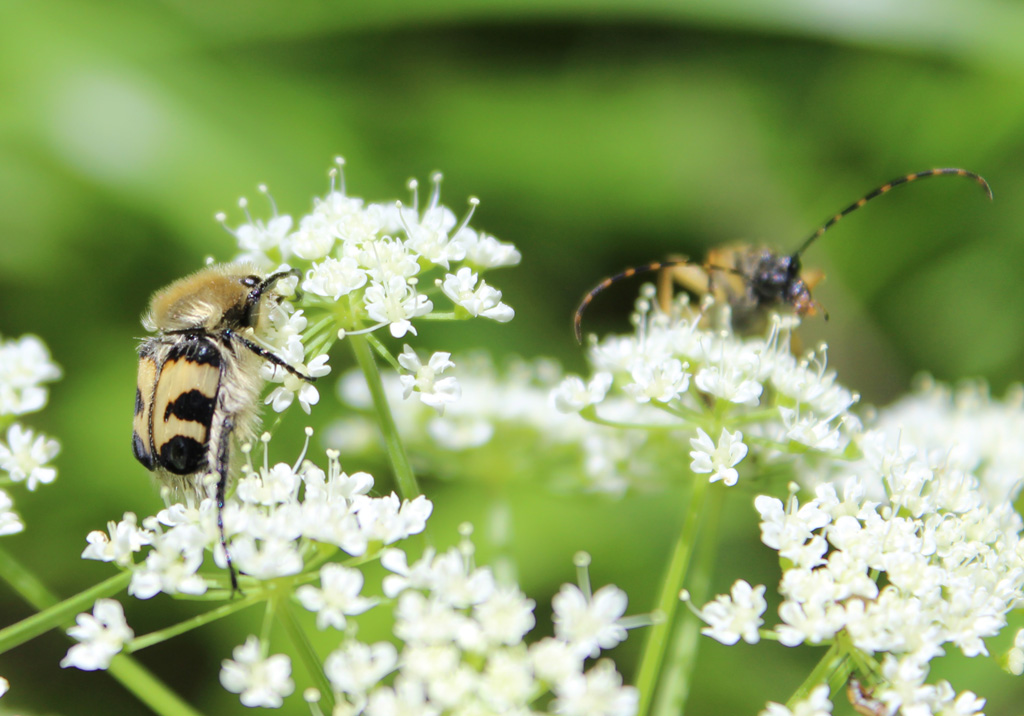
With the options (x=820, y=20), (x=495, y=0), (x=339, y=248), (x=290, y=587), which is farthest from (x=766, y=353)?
(x=495, y=0)

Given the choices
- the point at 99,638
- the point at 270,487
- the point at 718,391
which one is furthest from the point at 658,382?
the point at 99,638

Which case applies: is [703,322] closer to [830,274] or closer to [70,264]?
[830,274]

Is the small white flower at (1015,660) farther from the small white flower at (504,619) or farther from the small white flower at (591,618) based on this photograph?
the small white flower at (504,619)

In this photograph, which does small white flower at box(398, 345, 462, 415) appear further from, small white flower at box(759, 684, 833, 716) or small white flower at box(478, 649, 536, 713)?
small white flower at box(759, 684, 833, 716)

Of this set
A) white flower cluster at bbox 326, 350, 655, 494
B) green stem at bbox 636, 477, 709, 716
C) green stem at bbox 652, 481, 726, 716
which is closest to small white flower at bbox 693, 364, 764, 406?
green stem at bbox 636, 477, 709, 716

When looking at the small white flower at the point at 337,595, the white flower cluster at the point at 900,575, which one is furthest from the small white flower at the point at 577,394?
the small white flower at the point at 337,595

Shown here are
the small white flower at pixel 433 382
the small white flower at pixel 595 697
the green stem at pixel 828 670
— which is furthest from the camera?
the small white flower at pixel 433 382
